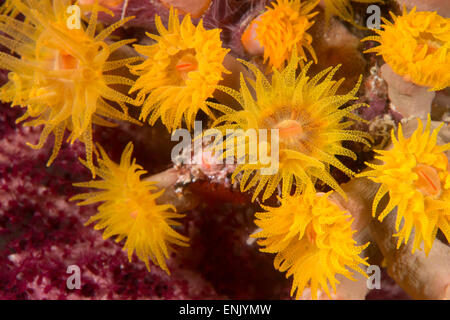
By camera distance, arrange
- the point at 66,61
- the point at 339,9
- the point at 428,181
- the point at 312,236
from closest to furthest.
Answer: the point at 428,181 < the point at 312,236 < the point at 66,61 < the point at 339,9

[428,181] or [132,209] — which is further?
[132,209]

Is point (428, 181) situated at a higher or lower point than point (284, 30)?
lower

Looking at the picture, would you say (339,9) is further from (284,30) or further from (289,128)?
(289,128)

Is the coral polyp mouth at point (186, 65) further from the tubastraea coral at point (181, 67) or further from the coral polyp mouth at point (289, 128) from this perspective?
the coral polyp mouth at point (289, 128)

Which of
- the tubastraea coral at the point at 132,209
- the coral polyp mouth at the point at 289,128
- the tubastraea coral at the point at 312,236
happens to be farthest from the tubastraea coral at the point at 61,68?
the tubastraea coral at the point at 312,236

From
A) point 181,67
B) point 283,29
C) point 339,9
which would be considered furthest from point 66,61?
point 339,9

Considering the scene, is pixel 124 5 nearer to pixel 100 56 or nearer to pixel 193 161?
pixel 100 56

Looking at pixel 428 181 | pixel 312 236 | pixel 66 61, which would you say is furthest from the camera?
pixel 66 61

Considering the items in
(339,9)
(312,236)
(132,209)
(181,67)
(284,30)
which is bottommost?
(312,236)
